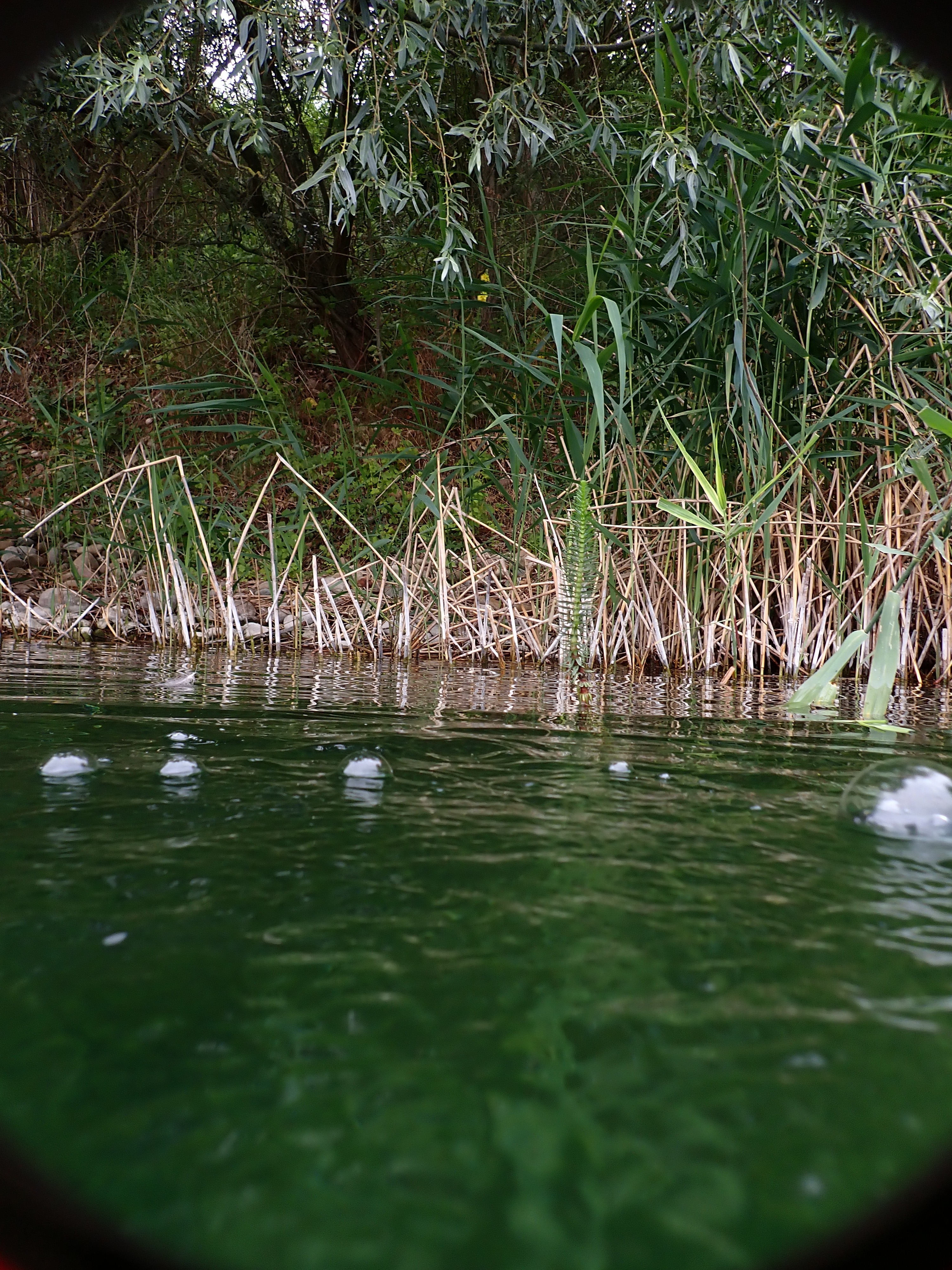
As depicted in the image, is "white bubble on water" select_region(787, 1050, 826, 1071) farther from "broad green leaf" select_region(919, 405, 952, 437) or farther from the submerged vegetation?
"broad green leaf" select_region(919, 405, 952, 437)

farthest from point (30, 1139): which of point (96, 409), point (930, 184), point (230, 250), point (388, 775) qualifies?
point (230, 250)

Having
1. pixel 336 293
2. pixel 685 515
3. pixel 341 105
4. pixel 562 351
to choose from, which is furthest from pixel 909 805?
pixel 336 293

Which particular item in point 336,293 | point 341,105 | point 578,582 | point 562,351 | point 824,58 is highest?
point 341,105

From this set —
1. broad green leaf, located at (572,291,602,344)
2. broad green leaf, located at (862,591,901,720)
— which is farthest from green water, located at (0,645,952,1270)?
broad green leaf, located at (572,291,602,344)

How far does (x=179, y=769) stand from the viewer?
1.25m

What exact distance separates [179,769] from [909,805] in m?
1.01

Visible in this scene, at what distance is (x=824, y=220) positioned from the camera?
3.01 metres

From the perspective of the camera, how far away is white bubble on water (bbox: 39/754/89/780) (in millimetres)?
1239

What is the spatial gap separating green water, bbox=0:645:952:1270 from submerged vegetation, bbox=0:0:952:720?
949 mm

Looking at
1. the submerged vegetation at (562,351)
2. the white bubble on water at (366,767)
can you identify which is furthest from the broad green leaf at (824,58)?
the white bubble on water at (366,767)

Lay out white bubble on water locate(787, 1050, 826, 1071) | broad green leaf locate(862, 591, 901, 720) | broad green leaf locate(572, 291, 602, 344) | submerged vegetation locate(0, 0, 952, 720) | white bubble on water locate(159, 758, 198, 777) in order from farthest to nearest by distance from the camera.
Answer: submerged vegetation locate(0, 0, 952, 720) < broad green leaf locate(572, 291, 602, 344) < broad green leaf locate(862, 591, 901, 720) < white bubble on water locate(159, 758, 198, 777) < white bubble on water locate(787, 1050, 826, 1071)

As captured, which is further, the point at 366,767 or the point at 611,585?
the point at 611,585

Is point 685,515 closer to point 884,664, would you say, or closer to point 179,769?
point 884,664

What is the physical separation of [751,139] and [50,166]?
633 cm
